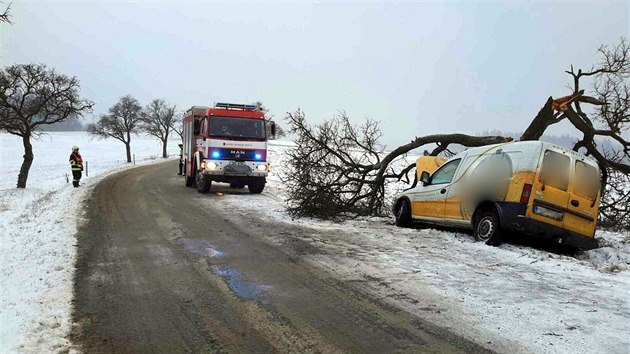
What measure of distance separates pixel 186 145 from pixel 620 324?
1857cm

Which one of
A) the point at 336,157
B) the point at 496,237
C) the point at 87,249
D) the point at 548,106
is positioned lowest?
the point at 87,249

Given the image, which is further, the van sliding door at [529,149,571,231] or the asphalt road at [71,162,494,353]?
the van sliding door at [529,149,571,231]

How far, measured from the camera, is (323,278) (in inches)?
228

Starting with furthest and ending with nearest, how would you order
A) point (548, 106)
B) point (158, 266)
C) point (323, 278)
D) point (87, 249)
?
point (548, 106), point (87, 249), point (158, 266), point (323, 278)

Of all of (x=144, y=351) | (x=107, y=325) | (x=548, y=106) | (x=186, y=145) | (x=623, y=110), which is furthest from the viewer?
(x=186, y=145)

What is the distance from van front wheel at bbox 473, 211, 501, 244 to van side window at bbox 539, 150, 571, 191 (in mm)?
1010

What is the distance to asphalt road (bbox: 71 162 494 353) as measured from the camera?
3.82 m

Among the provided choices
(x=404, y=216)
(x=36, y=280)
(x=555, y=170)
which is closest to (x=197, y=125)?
(x=404, y=216)

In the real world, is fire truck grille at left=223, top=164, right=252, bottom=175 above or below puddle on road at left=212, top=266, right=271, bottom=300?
above

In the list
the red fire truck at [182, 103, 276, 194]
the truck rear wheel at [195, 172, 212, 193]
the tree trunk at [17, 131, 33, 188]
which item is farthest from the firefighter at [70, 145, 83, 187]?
the truck rear wheel at [195, 172, 212, 193]

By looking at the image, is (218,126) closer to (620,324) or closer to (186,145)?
(186,145)

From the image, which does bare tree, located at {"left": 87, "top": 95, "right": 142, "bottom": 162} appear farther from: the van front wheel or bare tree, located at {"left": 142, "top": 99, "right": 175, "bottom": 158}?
the van front wheel

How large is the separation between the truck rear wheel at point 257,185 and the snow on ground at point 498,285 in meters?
8.68

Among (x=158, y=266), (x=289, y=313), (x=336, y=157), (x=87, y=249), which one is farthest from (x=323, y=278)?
(x=336, y=157)
